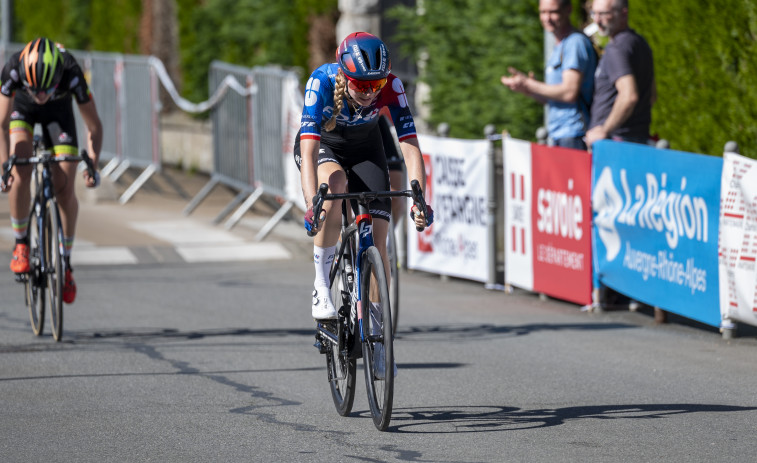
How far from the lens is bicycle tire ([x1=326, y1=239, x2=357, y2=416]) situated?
23.6ft

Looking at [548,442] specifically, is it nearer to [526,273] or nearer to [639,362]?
[639,362]

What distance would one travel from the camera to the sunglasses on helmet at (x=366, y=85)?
6930 mm

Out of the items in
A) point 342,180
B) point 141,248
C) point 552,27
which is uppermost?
point 552,27

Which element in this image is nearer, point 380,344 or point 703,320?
point 380,344

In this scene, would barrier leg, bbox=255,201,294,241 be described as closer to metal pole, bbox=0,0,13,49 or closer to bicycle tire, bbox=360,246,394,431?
bicycle tire, bbox=360,246,394,431

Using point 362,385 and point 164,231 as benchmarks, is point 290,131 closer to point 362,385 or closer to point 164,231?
point 164,231

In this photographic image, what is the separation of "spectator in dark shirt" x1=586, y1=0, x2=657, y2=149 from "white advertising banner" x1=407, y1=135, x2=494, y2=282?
5.44 feet

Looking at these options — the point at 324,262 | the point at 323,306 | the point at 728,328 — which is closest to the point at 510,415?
the point at 323,306

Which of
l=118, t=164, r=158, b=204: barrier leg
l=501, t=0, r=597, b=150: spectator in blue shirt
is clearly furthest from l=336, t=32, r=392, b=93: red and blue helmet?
l=118, t=164, r=158, b=204: barrier leg

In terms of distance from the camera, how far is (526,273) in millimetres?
12172

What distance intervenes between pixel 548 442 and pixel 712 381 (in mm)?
1951

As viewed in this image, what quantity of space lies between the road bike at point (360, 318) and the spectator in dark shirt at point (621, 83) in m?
3.99

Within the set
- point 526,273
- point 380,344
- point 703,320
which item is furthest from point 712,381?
point 526,273

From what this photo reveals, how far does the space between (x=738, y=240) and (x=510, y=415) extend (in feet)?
8.97
